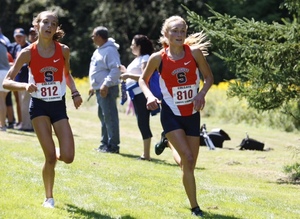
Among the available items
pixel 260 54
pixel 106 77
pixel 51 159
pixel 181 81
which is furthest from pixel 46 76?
pixel 106 77

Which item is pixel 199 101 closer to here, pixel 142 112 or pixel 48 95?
pixel 48 95

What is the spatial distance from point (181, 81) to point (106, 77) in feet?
17.1

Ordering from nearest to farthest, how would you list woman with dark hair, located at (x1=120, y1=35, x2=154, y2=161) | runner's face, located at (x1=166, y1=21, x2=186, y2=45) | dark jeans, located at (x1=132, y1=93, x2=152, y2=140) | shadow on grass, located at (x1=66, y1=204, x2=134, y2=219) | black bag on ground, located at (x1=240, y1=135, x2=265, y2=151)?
shadow on grass, located at (x1=66, y1=204, x2=134, y2=219) → runner's face, located at (x1=166, y1=21, x2=186, y2=45) → woman with dark hair, located at (x1=120, y1=35, x2=154, y2=161) → dark jeans, located at (x1=132, y1=93, x2=152, y2=140) → black bag on ground, located at (x1=240, y1=135, x2=265, y2=151)

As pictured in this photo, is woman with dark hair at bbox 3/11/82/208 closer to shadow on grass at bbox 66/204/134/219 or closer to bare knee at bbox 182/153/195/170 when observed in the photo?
shadow on grass at bbox 66/204/134/219

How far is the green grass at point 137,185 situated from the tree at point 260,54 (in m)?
1.35

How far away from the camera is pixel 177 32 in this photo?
8688 mm

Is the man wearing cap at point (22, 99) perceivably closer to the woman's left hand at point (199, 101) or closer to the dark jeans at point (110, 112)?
the dark jeans at point (110, 112)

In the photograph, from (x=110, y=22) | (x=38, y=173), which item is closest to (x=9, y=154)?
(x=38, y=173)

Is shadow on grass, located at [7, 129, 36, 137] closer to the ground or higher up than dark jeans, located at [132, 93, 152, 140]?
closer to the ground

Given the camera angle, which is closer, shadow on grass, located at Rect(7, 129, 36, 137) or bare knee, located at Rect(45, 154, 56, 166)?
bare knee, located at Rect(45, 154, 56, 166)

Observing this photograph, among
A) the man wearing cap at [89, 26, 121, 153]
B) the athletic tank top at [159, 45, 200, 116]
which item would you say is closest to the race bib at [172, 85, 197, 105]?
the athletic tank top at [159, 45, 200, 116]

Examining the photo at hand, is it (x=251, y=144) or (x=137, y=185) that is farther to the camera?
(x=251, y=144)

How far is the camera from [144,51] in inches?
526

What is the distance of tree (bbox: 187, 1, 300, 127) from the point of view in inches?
465
